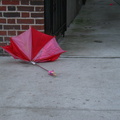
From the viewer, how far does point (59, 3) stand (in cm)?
781

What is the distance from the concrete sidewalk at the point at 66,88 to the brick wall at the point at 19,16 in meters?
0.60

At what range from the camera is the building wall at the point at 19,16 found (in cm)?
584

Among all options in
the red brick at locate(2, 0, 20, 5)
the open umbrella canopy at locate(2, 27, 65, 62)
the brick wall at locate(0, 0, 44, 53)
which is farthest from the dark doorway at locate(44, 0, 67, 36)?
the open umbrella canopy at locate(2, 27, 65, 62)

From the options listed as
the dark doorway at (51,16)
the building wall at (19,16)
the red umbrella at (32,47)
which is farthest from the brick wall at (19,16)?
the red umbrella at (32,47)

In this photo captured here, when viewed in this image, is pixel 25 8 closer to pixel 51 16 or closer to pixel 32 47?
pixel 51 16

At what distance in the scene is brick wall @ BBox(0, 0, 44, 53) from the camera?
→ 584 cm

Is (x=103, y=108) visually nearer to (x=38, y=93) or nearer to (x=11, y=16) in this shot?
(x=38, y=93)

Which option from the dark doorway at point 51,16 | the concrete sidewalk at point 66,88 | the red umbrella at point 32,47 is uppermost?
the dark doorway at point 51,16

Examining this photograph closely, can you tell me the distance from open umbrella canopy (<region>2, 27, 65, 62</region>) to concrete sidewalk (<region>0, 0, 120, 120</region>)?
0.17 m

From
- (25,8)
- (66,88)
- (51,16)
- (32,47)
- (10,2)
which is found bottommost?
(66,88)

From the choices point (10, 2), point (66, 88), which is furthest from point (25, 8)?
point (66, 88)

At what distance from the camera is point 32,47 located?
17.4 feet

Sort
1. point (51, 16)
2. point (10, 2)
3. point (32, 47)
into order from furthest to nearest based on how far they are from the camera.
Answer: point (51, 16) < point (10, 2) < point (32, 47)

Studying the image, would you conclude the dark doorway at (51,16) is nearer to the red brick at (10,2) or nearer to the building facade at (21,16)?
the building facade at (21,16)
